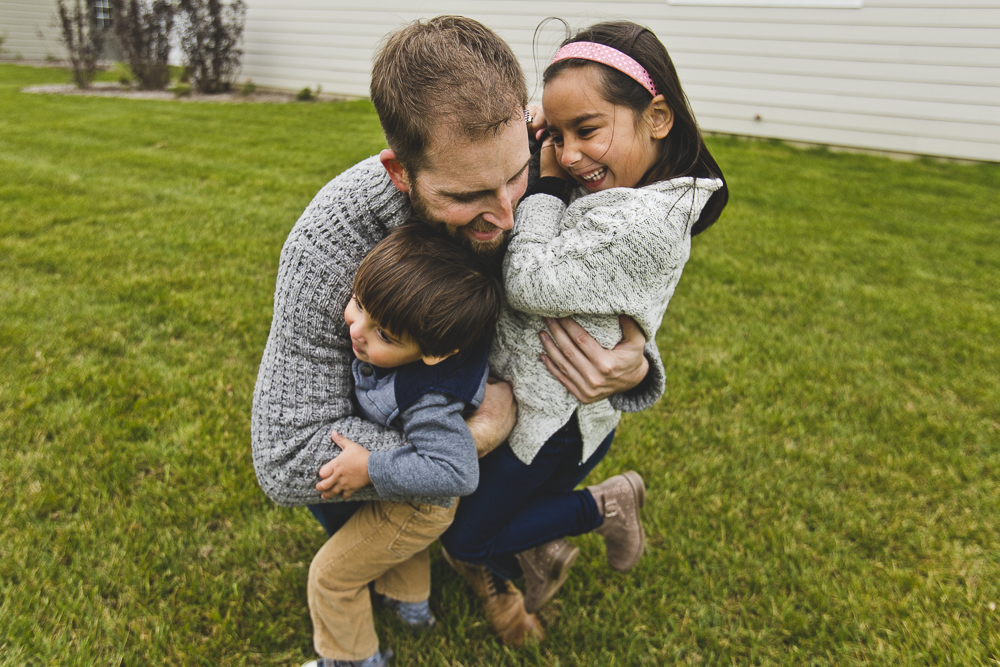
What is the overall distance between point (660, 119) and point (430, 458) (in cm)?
120

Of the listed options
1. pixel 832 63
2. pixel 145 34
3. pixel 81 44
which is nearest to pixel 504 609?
pixel 832 63

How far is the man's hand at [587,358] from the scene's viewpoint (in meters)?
1.84

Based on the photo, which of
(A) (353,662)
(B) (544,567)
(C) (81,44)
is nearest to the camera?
(A) (353,662)

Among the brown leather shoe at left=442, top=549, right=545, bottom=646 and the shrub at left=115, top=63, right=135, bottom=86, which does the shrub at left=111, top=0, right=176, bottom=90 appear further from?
the brown leather shoe at left=442, top=549, right=545, bottom=646

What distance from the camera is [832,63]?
9.30 metres

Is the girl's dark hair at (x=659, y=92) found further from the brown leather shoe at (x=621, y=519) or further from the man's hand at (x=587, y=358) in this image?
the brown leather shoe at (x=621, y=519)

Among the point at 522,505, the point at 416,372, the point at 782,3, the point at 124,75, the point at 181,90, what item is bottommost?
the point at 124,75

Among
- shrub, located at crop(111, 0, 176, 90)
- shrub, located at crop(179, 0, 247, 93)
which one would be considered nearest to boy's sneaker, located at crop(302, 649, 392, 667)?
shrub, located at crop(179, 0, 247, 93)

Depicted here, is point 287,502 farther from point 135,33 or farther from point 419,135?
point 135,33

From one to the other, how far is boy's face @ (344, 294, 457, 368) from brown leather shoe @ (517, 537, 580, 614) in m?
0.95

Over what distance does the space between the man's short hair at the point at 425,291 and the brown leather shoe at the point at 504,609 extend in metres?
1.19

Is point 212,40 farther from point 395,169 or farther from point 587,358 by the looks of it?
point 587,358

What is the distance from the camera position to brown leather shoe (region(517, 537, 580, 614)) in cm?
228

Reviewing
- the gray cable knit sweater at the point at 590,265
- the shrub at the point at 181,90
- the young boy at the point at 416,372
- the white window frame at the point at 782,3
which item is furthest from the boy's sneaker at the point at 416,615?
the shrub at the point at 181,90
